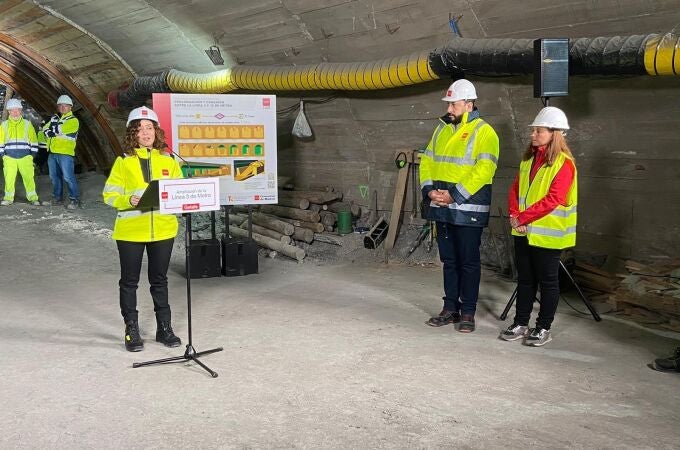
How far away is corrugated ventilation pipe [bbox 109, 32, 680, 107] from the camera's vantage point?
193 inches

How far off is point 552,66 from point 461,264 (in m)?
1.61

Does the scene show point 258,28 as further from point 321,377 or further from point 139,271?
point 321,377

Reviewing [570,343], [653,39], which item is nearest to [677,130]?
[653,39]

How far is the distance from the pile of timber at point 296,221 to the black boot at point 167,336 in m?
2.99

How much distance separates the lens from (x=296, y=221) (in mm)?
8773

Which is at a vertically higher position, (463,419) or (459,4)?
(459,4)

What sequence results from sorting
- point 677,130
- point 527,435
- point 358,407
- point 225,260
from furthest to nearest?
point 225,260
point 677,130
point 358,407
point 527,435

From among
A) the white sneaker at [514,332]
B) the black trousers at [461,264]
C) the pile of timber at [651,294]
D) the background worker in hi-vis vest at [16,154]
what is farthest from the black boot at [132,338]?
the background worker in hi-vis vest at [16,154]

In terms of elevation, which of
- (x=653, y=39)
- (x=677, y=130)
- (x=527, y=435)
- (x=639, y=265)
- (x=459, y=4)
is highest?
(x=459, y=4)

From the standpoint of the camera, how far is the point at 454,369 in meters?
4.44

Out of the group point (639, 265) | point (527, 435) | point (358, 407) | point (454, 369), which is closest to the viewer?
point (527, 435)

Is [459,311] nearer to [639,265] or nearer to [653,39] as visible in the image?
[639,265]

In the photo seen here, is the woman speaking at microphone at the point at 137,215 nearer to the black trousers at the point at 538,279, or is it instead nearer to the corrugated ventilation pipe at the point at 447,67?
the black trousers at the point at 538,279

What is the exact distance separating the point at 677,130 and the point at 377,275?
10.2ft
